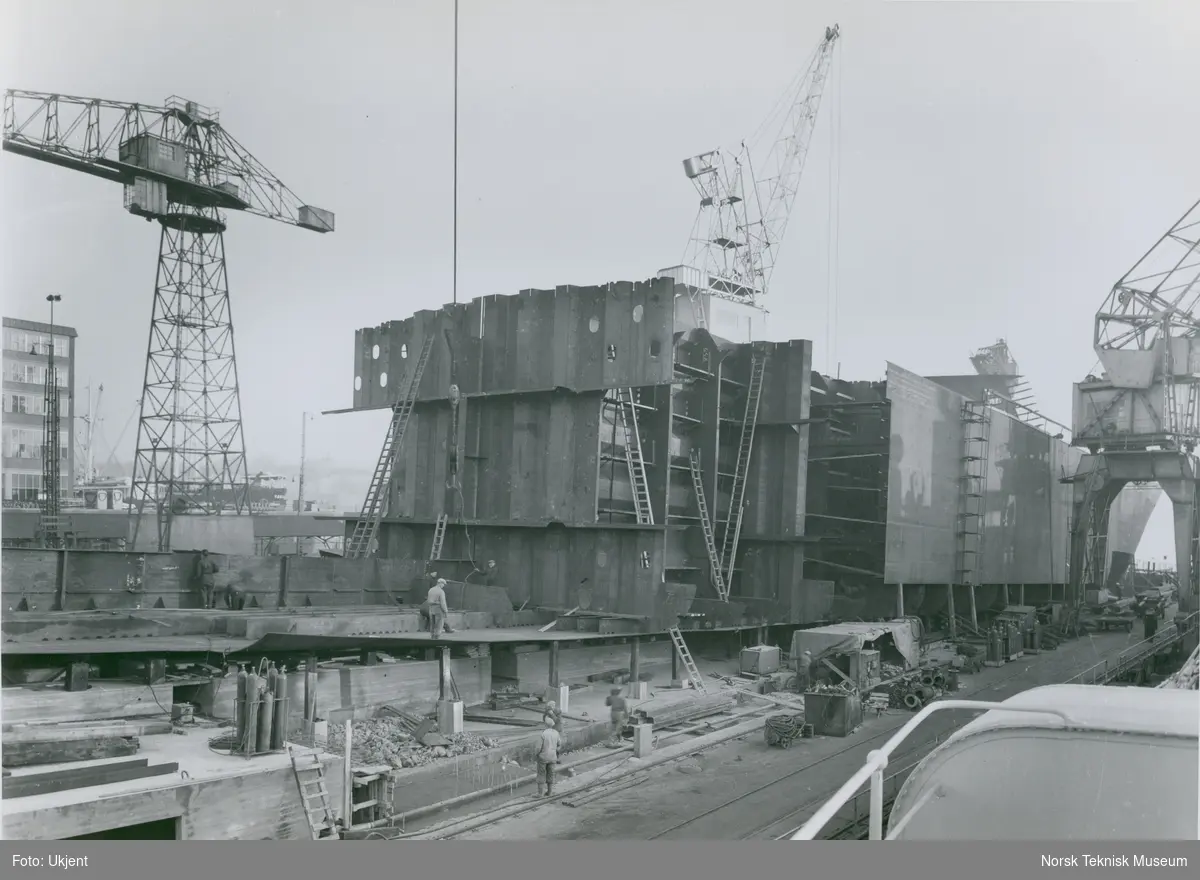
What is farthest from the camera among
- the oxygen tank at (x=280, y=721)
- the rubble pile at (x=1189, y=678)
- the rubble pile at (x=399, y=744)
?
the rubble pile at (x=399, y=744)

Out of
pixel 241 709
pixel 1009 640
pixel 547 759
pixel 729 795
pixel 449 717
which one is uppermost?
pixel 241 709

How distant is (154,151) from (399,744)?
27.5 feet

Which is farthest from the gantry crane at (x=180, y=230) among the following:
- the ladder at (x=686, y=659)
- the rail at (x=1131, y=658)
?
the rail at (x=1131, y=658)

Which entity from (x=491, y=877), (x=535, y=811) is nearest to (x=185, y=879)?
(x=491, y=877)

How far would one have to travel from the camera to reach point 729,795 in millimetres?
11852

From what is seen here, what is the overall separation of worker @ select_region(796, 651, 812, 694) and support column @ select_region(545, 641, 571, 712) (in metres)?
4.89

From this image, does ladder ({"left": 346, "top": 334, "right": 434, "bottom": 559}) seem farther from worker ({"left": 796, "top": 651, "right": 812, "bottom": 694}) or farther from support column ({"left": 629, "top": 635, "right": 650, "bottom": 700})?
worker ({"left": 796, "top": 651, "right": 812, "bottom": 694})

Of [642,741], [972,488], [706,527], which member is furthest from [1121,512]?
[642,741]

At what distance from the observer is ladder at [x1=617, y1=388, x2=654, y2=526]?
20203mm

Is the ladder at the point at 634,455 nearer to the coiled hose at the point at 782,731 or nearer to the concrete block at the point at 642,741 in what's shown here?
the coiled hose at the point at 782,731

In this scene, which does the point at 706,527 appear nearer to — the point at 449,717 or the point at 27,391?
the point at 449,717

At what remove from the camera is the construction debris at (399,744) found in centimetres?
1197

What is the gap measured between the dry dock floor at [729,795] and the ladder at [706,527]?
6.40 metres

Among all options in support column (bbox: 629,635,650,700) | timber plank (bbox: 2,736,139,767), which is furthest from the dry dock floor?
timber plank (bbox: 2,736,139,767)
